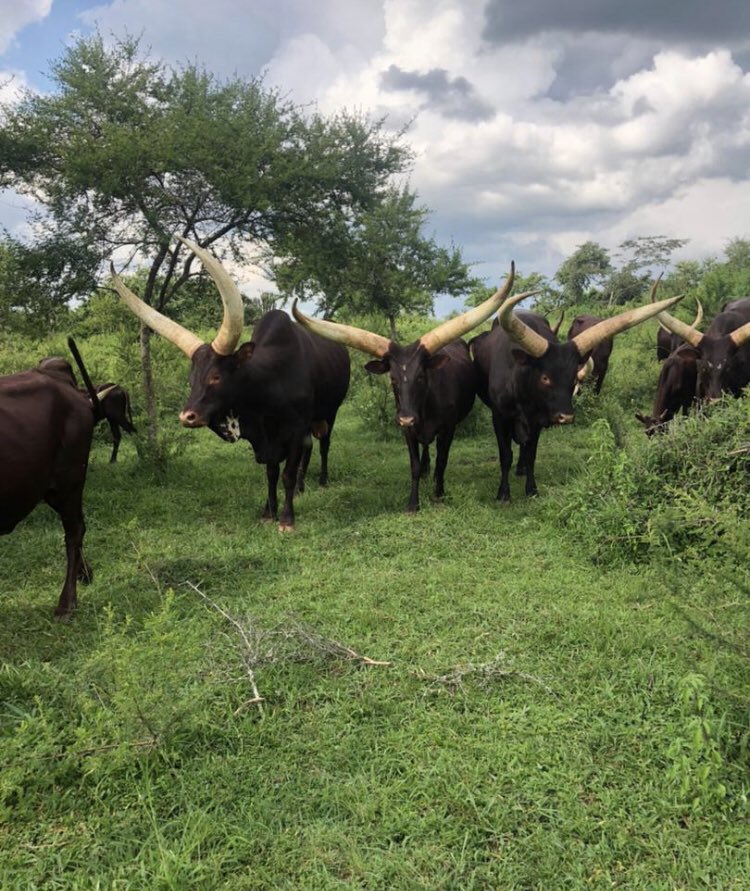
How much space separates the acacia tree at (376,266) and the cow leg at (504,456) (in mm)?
3400

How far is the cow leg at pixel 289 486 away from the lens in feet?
19.7

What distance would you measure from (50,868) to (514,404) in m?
5.54

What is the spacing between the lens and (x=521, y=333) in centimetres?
616

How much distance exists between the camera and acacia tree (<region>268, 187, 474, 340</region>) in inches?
344

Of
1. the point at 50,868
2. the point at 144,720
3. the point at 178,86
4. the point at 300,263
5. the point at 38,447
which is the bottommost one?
the point at 50,868

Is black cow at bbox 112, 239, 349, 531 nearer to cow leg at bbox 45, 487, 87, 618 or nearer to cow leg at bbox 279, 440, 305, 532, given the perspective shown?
cow leg at bbox 279, 440, 305, 532

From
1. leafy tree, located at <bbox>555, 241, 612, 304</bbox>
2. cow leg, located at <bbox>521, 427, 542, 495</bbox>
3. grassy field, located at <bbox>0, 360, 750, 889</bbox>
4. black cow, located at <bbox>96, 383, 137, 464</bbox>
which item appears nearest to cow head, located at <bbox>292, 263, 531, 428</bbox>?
cow leg, located at <bbox>521, 427, 542, 495</bbox>

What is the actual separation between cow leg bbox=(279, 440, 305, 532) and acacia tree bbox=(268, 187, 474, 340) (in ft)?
10.9

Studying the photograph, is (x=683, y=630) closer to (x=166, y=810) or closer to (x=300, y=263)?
(x=166, y=810)

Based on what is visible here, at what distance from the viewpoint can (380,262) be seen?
10531 millimetres

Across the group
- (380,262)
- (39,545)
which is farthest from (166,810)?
(380,262)

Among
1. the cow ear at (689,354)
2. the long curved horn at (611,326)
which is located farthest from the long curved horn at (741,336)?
the long curved horn at (611,326)

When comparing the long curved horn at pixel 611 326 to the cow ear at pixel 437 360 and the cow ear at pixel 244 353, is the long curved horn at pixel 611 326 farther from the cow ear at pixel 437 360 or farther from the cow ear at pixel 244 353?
the cow ear at pixel 244 353

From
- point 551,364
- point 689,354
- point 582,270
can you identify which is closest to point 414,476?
point 551,364
